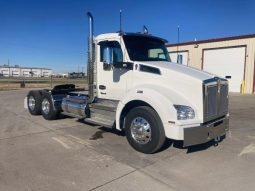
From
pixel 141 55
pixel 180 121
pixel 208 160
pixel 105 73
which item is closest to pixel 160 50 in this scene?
pixel 141 55

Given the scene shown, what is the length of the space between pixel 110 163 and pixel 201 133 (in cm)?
183

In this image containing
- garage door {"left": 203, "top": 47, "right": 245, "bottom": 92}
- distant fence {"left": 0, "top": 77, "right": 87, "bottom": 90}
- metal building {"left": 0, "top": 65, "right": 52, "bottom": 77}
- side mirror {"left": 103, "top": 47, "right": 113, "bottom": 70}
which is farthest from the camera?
metal building {"left": 0, "top": 65, "right": 52, "bottom": 77}

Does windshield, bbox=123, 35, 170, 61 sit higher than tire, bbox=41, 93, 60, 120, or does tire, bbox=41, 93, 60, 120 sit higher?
windshield, bbox=123, 35, 170, 61

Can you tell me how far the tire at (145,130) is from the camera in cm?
552

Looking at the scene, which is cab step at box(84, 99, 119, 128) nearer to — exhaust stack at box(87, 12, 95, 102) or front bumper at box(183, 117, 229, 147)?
exhaust stack at box(87, 12, 95, 102)

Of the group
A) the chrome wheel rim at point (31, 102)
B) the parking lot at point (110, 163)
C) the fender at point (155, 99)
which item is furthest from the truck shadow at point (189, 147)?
the chrome wheel rim at point (31, 102)

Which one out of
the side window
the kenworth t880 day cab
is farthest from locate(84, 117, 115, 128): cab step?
the side window

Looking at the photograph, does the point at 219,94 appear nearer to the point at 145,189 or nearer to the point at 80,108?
the point at 145,189

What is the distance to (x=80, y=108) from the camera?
789 centimetres

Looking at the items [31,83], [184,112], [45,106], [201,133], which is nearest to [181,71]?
[184,112]

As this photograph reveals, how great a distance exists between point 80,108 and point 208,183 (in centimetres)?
450

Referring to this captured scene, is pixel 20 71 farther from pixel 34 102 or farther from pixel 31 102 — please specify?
pixel 34 102

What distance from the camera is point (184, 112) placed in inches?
209

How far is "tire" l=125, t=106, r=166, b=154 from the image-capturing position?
217 inches
